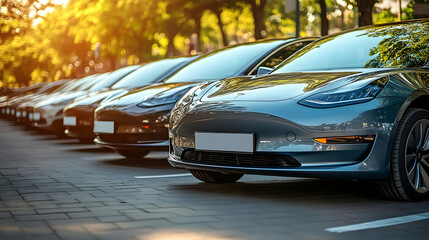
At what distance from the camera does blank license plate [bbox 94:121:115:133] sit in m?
8.06

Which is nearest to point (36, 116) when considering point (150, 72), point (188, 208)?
point (150, 72)

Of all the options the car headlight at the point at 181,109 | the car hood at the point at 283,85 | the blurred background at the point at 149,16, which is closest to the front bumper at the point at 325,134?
the car hood at the point at 283,85

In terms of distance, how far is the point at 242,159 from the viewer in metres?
5.11

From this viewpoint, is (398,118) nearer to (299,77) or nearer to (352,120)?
(352,120)

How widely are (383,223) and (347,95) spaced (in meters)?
1.01

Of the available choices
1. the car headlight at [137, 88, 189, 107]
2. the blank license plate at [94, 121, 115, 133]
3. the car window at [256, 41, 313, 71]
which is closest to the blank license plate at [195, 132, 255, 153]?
the car headlight at [137, 88, 189, 107]

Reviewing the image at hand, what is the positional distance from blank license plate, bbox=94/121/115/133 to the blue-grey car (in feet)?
8.14

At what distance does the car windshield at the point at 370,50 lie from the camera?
5641mm

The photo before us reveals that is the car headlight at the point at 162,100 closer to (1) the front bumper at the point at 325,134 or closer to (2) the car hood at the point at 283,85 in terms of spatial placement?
(2) the car hood at the point at 283,85

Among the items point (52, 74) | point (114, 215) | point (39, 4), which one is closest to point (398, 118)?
point (114, 215)

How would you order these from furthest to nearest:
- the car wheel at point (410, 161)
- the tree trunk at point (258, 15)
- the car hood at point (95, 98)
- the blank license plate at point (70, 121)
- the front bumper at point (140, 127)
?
the tree trunk at point (258, 15), the blank license plate at point (70, 121), the car hood at point (95, 98), the front bumper at point (140, 127), the car wheel at point (410, 161)

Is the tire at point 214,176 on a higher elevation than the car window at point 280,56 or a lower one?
lower

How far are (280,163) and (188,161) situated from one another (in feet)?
3.01

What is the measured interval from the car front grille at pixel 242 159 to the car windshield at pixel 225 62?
8.30 ft
